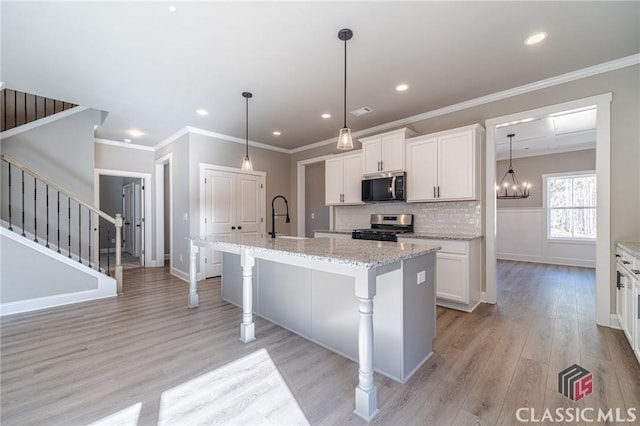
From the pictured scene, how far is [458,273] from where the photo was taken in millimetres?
3277

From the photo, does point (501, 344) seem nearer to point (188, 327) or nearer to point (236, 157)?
point (188, 327)

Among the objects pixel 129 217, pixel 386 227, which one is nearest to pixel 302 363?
pixel 386 227

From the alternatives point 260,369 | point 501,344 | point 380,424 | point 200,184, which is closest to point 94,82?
point 200,184

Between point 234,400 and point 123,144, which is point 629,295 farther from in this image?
point 123,144

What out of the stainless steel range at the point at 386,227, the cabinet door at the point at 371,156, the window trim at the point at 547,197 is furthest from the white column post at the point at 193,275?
the window trim at the point at 547,197

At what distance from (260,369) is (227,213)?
3.69 m

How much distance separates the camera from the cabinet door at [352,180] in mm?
4652

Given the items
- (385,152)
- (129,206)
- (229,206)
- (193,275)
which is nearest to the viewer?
(193,275)

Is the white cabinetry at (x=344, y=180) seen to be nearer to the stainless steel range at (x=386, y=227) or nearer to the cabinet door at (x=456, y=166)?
the stainless steel range at (x=386, y=227)

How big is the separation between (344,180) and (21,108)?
18.4 ft

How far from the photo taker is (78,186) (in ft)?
14.6

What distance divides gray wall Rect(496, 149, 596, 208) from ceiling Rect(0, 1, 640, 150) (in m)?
4.49

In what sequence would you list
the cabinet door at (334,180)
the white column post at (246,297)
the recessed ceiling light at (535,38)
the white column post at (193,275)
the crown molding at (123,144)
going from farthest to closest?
the crown molding at (123,144) → the cabinet door at (334,180) → the white column post at (193,275) → the white column post at (246,297) → the recessed ceiling light at (535,38)

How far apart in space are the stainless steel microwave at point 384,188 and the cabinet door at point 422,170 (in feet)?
0.37
